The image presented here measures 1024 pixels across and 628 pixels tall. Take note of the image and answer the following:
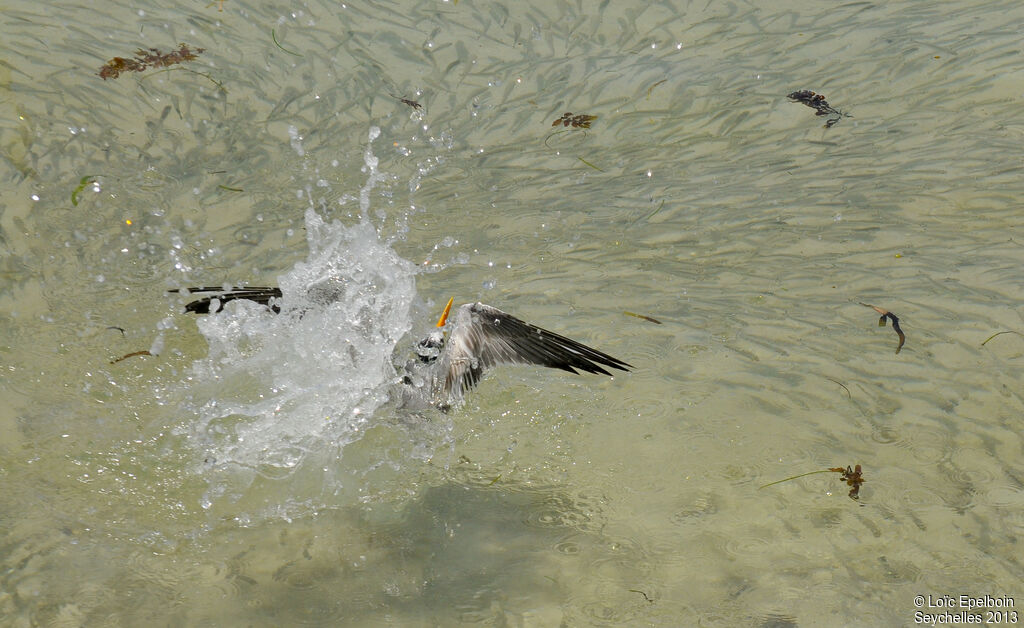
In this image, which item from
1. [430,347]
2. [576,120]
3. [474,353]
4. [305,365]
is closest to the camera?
[474,353]

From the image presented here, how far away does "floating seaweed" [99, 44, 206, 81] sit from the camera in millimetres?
6699

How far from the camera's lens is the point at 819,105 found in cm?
686

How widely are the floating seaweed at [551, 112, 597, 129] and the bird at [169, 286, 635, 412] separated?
323 cm

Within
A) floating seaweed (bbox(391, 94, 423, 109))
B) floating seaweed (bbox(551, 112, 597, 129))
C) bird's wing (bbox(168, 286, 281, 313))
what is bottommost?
bird's wing (bbox(168, 286, 281, 313))

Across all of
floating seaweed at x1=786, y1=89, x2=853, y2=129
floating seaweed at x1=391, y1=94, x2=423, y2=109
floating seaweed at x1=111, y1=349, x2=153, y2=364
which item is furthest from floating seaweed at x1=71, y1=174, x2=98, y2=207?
floating seaweed at x1=786, y1=89, x2=853, y2=129

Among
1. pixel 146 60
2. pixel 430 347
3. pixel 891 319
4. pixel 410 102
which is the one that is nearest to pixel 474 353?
pixel 430 347

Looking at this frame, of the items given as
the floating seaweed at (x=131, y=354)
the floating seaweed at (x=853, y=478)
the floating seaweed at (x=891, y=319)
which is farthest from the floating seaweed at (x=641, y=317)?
the floating seaweed at (x=131, y=354)

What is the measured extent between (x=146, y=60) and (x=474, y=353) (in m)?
4.62

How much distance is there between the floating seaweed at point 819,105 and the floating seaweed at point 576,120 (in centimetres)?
173

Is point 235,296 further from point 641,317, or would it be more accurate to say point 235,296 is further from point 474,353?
point 641,317

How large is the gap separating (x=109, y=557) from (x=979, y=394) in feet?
14.0

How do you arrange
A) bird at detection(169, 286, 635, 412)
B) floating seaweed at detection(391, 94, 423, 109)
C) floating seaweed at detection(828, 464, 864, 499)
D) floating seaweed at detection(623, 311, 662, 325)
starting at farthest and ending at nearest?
floating seaweed at detection(391, 94, 423, 109) < floating seaweed at detection(623, 311, 662, 325) < bird at detection(169, 286, 635, 412) < floating seaweed at detection(828, 464, 864, 499)

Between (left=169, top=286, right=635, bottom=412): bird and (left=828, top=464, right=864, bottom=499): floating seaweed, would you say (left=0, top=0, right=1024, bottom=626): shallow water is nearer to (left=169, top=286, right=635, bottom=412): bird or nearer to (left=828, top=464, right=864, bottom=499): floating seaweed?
(left=828, top=464, right=864, bottom=499): floating seaweed

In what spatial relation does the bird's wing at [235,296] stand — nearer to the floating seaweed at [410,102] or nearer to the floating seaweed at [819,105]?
the floating seaweed at [410,102]
